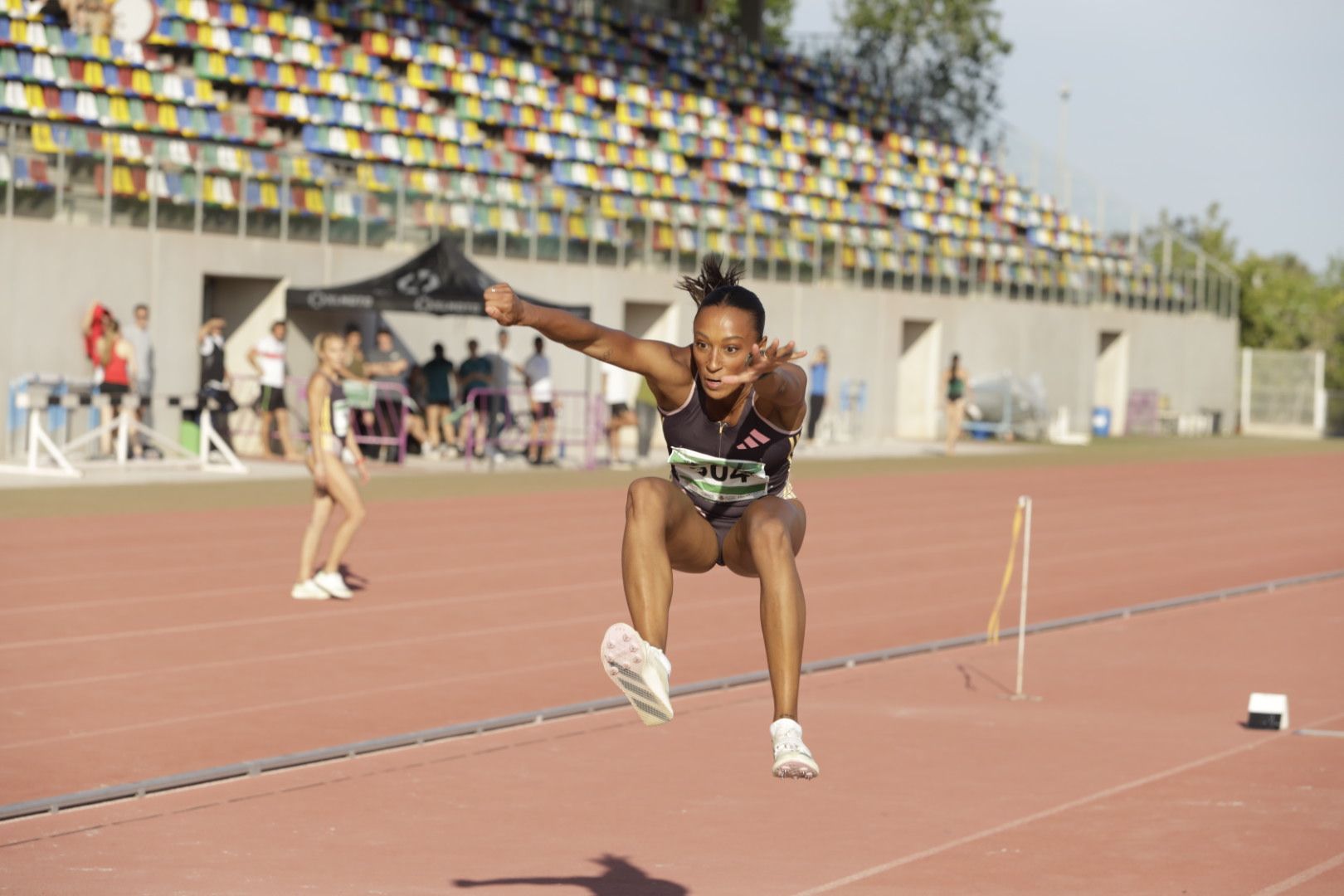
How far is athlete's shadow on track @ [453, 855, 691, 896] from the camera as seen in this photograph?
699 cm

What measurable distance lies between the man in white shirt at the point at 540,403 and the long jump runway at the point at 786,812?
15.6 m

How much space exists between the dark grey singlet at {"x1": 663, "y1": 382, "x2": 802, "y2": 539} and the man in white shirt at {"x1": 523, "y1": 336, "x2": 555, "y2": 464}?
67.5 feet

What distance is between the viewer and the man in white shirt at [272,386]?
2498 cm

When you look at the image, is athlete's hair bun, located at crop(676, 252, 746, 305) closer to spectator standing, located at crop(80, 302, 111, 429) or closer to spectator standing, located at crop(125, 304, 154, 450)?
spectator standing, located at crop(125, 304, 154, 450)

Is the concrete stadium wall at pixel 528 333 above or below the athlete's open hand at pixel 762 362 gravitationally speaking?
above

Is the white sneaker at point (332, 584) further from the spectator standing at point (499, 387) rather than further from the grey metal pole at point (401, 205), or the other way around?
the grey metal pole at point (401, 205)

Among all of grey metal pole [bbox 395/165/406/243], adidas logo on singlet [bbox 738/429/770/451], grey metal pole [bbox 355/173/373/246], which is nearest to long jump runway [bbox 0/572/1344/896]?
adidas logo on singlet [bbox 738/429/770/451]

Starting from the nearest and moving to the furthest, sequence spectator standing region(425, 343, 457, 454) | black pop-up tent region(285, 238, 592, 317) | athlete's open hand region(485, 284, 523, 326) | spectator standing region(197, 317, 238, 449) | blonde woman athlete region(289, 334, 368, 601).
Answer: athlete's open hand region(485, 284, 523, 326) < blonde woman athlete region(289, 334, 368, 601) < spectator standing region(197, 317, 238, 449) < black pop-up tent region(285, 238, 592, 317) < spectator standing region(425, 343, 457, 454)

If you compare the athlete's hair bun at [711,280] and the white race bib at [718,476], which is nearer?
the white race bib at [718,476]

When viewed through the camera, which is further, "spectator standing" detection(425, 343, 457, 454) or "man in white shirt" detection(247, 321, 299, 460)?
"spectator standing" detection(425, 343, 457, 454)

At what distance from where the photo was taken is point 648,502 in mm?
5840

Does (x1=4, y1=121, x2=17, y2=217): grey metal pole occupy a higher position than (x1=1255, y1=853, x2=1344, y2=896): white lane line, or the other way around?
(x1=4, y1=121, x2=17, y2=217): grey metal pole

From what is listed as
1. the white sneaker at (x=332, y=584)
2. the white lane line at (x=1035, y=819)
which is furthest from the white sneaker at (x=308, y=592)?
the white lane line at (x=1035, y=819)

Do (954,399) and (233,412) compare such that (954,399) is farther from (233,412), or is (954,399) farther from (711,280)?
(711,280)
